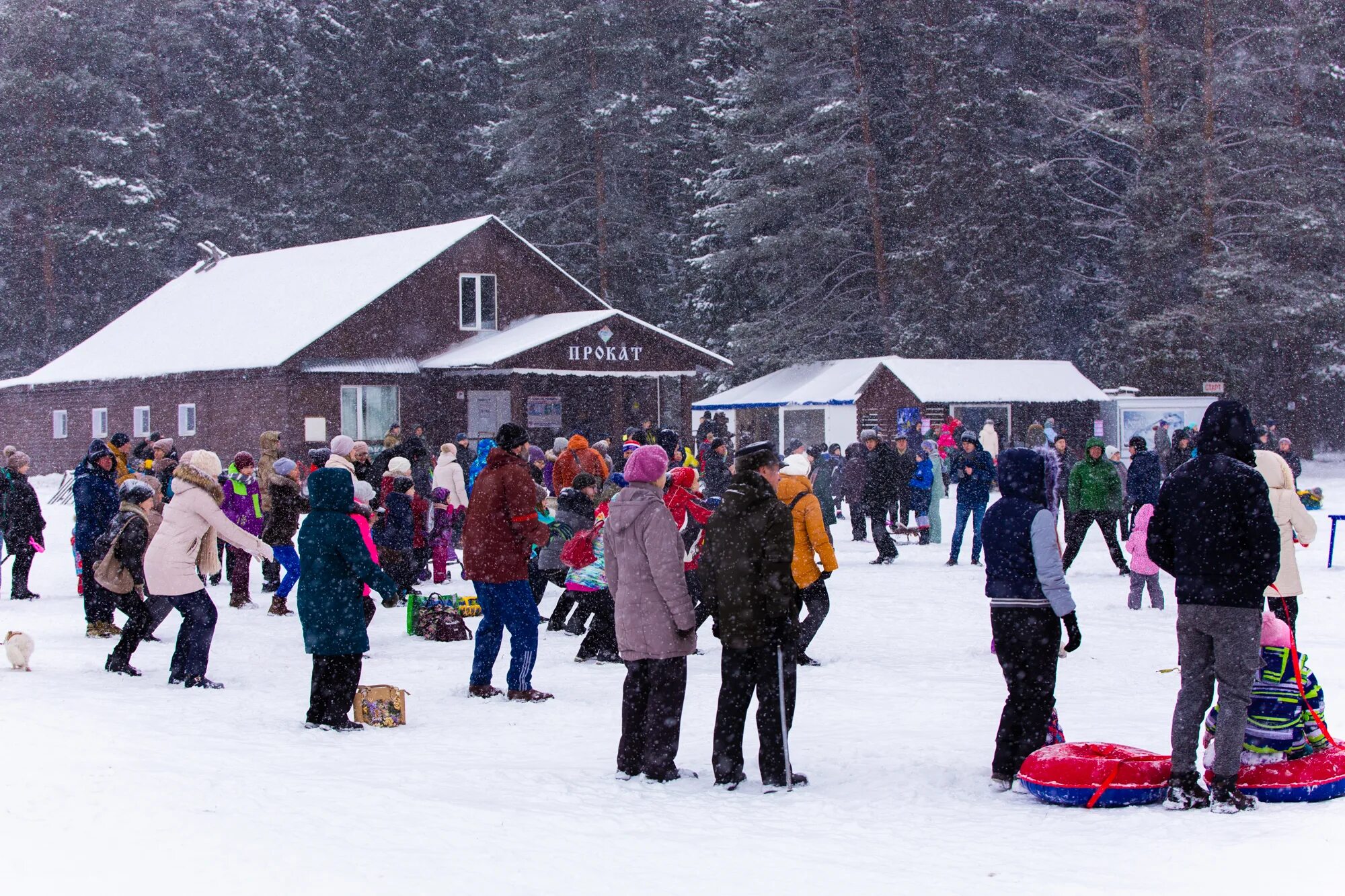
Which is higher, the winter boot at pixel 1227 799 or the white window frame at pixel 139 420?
the white window frame at pixel 139 420

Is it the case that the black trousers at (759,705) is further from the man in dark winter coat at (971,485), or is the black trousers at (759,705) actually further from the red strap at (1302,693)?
the man in dark winter coat at (971,485)

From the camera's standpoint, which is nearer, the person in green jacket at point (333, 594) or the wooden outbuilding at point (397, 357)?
the person in green jacket at point (333, 594)

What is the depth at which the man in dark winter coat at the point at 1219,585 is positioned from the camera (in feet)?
20.0

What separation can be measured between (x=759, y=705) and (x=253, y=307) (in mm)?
29912

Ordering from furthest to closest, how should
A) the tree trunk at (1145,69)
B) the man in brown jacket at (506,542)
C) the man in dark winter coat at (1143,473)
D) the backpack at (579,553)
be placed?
1. the tree trunk at (1145,69)
2. the man in dark winter coat at (1143,473)
3. the backpack at (579,553)
4. the man in brown jacket at (506,542)

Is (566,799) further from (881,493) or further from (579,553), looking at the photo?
(881,493)

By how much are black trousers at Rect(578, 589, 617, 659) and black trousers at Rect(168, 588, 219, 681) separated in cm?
273

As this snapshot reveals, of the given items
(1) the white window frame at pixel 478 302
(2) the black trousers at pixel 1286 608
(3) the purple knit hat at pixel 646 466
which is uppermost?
(1) the white window frame at pixel 478 302

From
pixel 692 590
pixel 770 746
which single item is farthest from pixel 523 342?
pixel 770 746

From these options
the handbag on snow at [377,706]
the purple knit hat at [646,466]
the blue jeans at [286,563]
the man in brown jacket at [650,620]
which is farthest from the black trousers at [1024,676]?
the blue jeans at [286,563]

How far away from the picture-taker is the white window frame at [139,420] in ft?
112

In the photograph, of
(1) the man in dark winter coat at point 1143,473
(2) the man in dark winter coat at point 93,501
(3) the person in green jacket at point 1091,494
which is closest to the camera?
(2) the man in dark winter coat at point 93,501

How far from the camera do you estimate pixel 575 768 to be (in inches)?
286

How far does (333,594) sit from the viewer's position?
8.06m
